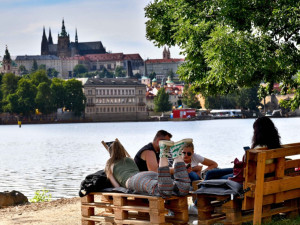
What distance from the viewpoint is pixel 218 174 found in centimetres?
706

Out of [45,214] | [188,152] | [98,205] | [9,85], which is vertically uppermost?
[9,85]

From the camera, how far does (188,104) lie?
15612 centimetres

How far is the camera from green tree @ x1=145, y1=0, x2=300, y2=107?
37.1 ft

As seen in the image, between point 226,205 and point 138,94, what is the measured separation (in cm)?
15775

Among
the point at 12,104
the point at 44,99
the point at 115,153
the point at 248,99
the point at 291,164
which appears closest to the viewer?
the point at 291,164

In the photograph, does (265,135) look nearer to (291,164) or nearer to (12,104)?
(291,164)

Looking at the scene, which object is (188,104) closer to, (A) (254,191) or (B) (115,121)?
(B) (115,121)

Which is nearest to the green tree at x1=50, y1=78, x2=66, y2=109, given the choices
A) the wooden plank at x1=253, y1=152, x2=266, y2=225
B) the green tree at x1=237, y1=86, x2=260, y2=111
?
the green tree at x1=237, y1=86, x2=260, y2=111

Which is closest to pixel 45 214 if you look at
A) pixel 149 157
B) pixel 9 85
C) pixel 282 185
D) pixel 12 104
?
pixel 149 157

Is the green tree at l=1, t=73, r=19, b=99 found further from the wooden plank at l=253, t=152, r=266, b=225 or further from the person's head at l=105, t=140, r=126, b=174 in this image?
the wooden plank at l=253, t=152, r=266, b=225

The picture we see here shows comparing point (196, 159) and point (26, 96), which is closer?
point (196, 159)

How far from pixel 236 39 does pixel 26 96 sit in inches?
4639

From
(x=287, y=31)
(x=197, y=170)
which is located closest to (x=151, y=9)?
(x=287, y=31)

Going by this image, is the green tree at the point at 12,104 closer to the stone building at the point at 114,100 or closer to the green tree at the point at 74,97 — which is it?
the green tree at the point at 74,97
